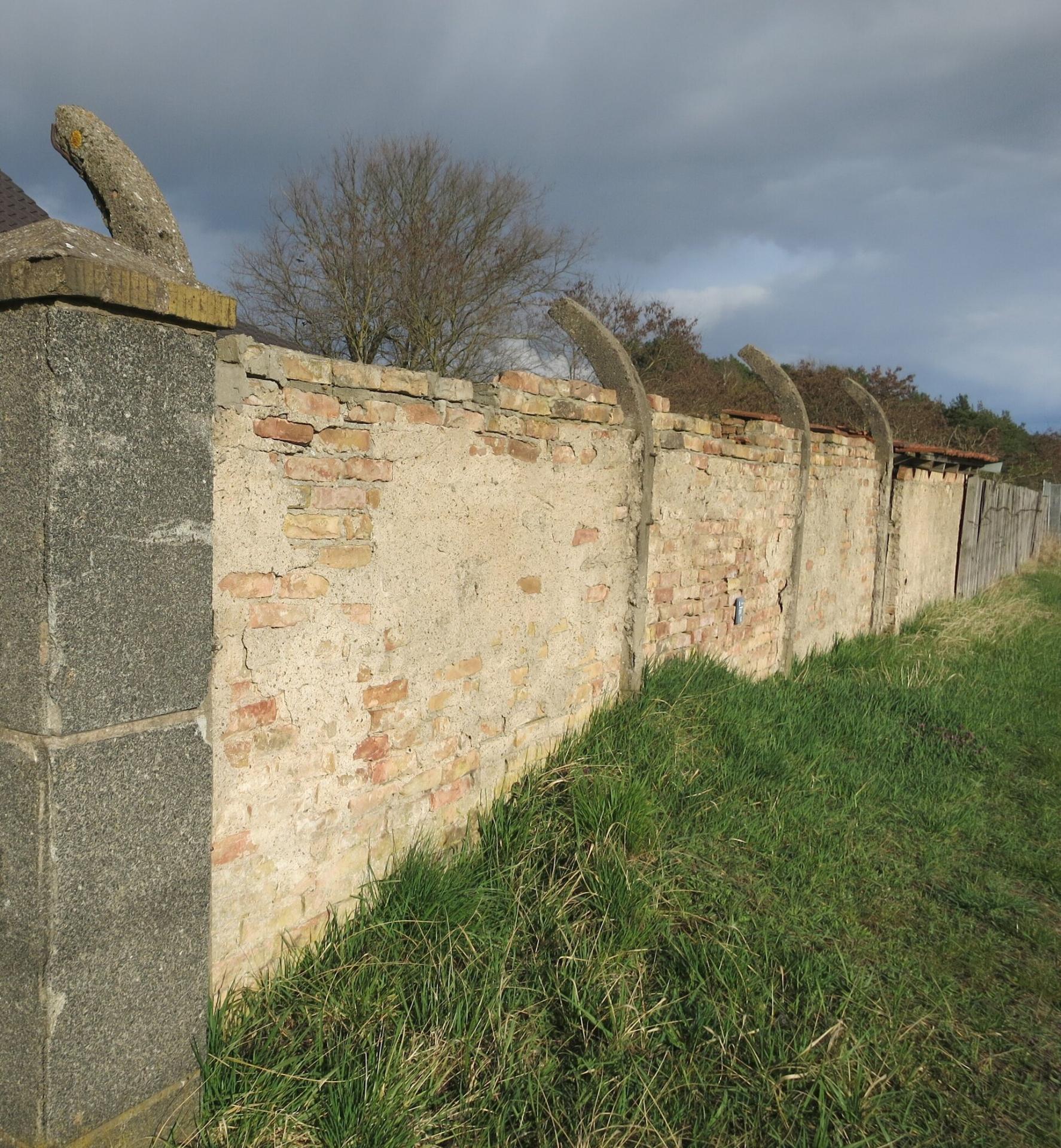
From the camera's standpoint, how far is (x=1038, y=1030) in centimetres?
290

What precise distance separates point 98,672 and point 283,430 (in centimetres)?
92

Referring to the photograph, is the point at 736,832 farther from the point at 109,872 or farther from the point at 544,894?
the point at 109,872

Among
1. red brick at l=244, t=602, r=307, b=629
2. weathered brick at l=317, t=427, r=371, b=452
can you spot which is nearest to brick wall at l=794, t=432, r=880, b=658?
weathered brick at l=317, t=427, r=371, b=452

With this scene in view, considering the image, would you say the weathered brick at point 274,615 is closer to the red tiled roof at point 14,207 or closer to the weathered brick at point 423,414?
the weathered brick at point 423,414

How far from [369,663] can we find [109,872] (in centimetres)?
109

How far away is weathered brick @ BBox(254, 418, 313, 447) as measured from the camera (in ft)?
8.14

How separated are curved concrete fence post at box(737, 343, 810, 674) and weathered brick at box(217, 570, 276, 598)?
15.5 ft

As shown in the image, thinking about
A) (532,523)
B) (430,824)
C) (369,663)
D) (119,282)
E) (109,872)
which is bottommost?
(430,824)

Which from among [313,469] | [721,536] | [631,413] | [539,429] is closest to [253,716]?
[313,469]

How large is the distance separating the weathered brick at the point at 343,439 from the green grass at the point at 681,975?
4.83 feet

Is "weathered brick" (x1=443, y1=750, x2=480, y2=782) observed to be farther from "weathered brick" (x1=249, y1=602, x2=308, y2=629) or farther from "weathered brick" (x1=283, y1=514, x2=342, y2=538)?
"weathered brick" (x1=283, y1=514, x2=342, y2=538)

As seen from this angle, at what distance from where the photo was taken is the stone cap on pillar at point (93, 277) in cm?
180

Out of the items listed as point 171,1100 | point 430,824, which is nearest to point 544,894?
point 430,824

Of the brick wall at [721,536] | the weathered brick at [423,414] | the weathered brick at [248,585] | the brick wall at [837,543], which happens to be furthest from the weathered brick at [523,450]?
the brick wall at [837,543]
